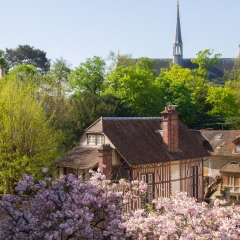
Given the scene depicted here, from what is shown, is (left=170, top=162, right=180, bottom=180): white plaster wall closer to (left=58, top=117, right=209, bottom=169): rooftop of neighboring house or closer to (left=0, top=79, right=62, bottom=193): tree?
(left=58, top=117, right=209, bottom=169): rooftop of neighboring house

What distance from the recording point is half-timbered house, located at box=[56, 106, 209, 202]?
2167 cm

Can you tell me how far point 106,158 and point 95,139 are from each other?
2998mm

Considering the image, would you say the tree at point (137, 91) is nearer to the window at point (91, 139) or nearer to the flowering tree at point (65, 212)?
the window at point (91, 139)

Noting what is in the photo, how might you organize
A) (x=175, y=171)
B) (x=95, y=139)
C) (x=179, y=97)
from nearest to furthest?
(x=95, y=139) → (x=175, y=171) → (x=179, y=97)

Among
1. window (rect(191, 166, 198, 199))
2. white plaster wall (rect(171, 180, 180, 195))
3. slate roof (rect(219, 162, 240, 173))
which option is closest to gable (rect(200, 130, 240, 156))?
slate roof (rect(219, 162, 240, 173))

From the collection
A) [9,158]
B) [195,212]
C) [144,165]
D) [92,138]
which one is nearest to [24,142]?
[9,158]

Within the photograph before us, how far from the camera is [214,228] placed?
301 inches

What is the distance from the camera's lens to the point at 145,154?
74.4 ft

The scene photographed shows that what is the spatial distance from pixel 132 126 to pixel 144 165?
313 centimetres

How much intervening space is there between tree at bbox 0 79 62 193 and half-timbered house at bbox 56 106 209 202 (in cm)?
157

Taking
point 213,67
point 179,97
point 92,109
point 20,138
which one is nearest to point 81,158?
point 20,138

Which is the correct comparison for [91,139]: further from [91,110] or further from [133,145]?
[91,110]

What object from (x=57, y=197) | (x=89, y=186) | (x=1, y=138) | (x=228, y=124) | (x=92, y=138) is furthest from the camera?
(x=228, y=124)

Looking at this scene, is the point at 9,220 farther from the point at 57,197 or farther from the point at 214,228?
the point at 214,228
